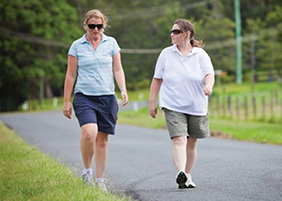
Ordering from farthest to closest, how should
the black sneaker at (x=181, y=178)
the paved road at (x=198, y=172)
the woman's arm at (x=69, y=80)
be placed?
the woman's arm at (x=69, y=80)
the black sneaker at (x=181, y=178)
the paved road at (x=198, y=172)

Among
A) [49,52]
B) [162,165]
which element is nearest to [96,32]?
[162,165]

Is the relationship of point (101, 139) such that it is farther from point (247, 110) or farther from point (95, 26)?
point (247, 110)

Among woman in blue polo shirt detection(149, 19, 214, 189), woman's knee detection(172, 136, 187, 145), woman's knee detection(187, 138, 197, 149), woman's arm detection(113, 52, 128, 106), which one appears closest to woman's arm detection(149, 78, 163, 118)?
woman in blue polo shirt detection(149, 19, 214, 189)

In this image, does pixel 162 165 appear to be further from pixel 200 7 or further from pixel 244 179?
pixel 200 7

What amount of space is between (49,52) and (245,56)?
87.6 feet

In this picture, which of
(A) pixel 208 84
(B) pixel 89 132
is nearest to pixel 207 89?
(A) pixel 208 84

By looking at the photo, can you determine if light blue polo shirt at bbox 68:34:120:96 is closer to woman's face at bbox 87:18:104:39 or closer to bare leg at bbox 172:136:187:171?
woman's face at bbox 87:18:104:39

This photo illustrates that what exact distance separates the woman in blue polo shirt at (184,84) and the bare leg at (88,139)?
727 mm

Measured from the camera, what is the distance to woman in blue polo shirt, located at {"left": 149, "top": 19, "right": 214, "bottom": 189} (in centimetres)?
705

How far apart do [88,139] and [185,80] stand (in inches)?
45.9

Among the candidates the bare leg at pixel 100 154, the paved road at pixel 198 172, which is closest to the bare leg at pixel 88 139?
the bare leg at pixel 100 154

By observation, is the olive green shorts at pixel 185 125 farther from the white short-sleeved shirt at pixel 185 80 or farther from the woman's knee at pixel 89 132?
the woman's knee at pixel 89 132

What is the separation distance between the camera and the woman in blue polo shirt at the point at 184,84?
705 centimetres

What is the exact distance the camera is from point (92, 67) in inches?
279
